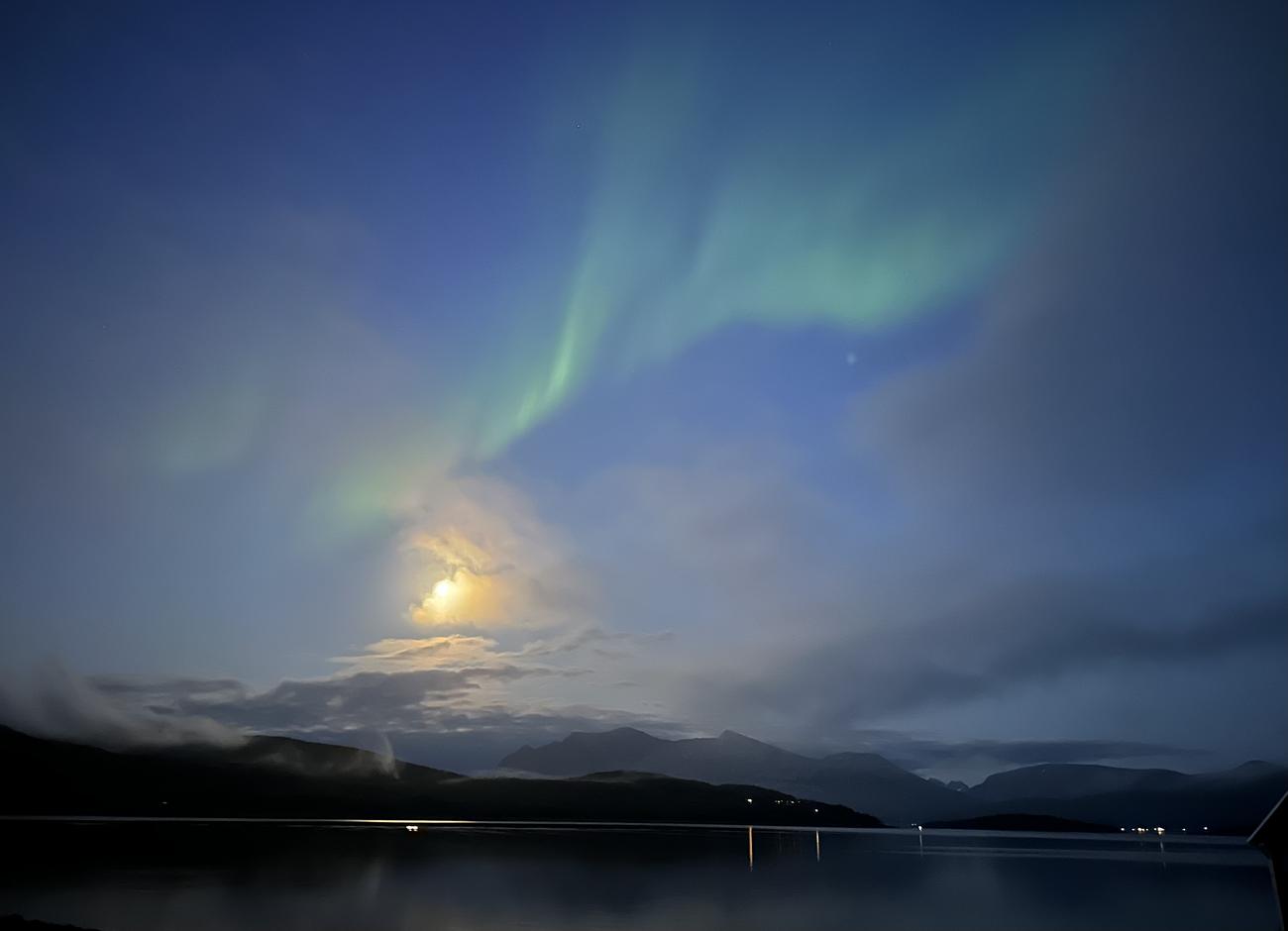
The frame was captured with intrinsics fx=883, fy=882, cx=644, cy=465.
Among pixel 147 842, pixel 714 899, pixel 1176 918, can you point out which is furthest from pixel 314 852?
pixel 1176 918

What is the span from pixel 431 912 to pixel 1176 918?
5724cm

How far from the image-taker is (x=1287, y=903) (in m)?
17.7

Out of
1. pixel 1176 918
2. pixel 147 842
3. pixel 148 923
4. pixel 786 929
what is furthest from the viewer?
pixel 147 842

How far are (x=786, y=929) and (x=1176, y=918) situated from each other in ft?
121

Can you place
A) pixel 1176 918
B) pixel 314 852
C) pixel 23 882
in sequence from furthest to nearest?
pixel 314 852 < pixel 1176 918 < pixel 23 882

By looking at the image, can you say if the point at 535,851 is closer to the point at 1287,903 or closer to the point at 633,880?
the point at 633,880

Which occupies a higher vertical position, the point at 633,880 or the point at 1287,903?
the point at 1287,903

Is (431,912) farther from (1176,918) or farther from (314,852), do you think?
(314,852)

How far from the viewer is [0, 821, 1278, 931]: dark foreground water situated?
52406mm

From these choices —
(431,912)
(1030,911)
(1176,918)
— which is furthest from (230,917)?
(1176,918)

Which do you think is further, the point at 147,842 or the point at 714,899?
the point at 147,842

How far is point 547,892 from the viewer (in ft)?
235

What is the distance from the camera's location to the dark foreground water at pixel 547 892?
172ft

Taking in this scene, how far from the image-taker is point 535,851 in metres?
134
